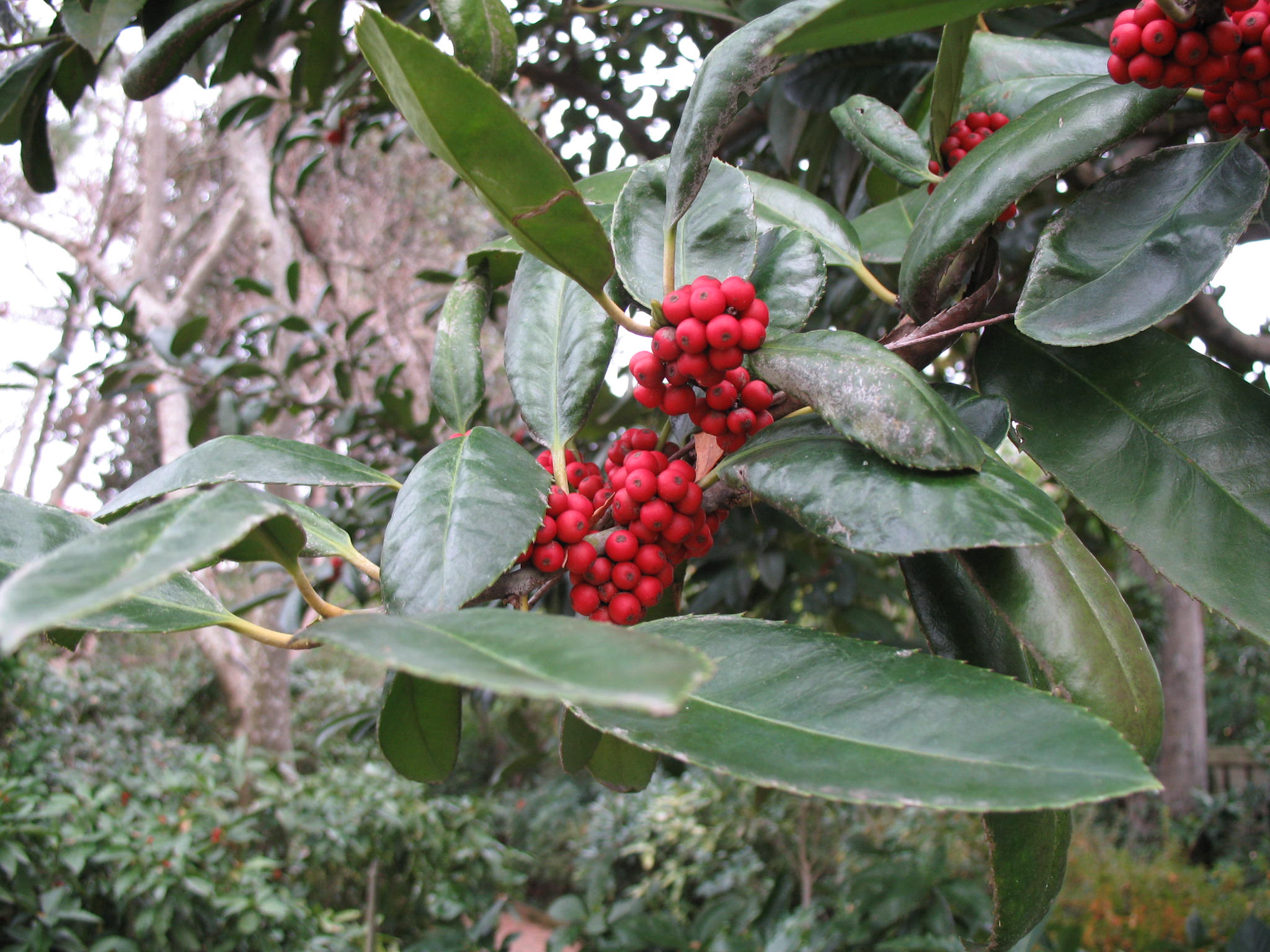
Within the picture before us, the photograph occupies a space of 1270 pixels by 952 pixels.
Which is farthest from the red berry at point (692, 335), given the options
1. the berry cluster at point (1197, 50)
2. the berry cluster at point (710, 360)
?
the berry cluster at point (1197, 50)

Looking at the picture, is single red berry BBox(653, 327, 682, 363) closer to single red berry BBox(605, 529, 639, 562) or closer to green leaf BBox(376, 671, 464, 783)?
single red berry BBox(605, 529, 639, 562)

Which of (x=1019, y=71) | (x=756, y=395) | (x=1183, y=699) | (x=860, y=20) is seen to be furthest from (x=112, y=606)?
(x=1183, y=699)

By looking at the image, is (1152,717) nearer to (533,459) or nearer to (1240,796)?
(533,459)

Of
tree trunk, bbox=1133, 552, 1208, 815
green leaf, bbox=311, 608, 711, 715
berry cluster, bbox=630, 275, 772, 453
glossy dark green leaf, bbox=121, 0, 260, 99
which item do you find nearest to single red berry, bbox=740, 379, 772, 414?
berry cluster, bbox=630, 275, 772, 453

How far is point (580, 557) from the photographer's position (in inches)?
22.6

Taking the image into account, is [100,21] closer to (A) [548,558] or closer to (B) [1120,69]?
(A) [548,558]

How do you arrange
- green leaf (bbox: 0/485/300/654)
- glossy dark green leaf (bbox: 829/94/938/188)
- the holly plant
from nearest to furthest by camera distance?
green leaf (bbox: 0/485/300/654) → the holly plant → glossy dark green leaf (bbox: 829/94/938/188)

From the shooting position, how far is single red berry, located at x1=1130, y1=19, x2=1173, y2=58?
1.73 ft

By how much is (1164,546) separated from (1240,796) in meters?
8.81

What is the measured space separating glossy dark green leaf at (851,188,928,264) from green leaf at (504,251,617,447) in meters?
0.27

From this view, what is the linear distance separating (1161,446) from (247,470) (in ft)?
1.98

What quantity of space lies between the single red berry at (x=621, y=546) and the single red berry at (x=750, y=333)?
15cm

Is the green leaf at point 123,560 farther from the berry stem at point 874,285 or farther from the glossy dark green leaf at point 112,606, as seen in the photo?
the berry stem at point 874,285

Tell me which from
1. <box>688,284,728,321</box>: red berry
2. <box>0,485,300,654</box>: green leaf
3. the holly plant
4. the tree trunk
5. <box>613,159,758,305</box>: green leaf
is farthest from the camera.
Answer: the tree trunk
